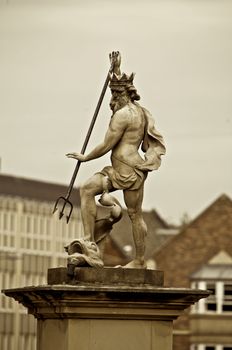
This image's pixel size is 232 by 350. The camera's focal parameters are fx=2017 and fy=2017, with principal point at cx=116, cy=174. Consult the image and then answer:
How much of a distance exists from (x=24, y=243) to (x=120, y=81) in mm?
94390

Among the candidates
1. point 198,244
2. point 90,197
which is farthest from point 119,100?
point 198,244

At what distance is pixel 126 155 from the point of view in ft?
78.6

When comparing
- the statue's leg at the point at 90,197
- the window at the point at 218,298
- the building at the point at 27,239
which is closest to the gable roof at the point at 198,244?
the window at the point at 218,298

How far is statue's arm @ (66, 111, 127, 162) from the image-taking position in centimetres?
2389

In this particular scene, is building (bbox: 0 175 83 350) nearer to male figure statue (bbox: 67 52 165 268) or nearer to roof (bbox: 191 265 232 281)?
roof (bbox: 191 265 232 281)

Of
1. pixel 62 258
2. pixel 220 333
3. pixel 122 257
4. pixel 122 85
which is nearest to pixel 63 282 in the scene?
pixel 122 85

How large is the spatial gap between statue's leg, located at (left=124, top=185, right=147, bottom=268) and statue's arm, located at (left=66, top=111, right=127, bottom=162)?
1.86 ft

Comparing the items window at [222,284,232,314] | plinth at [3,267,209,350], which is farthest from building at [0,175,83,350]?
plinth at [3,267,209,350]

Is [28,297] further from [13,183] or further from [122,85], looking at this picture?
[13,183]

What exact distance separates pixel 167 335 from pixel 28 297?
170cm

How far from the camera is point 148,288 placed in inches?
924

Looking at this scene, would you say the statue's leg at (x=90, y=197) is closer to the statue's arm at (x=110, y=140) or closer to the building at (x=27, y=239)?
the statue's arm at (x=110, y=140)

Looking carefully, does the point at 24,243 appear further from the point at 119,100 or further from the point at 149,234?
the point at 119,100

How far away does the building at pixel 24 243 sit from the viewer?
4523 inches
